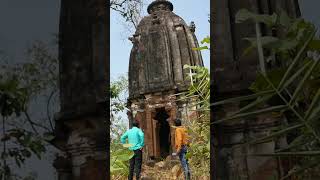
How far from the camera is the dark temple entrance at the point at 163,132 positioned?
16.2 metres

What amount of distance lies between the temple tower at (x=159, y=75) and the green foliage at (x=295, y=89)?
46.9 ft

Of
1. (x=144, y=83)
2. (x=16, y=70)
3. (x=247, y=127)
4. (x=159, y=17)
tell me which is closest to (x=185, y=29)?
(x=159, y=17)

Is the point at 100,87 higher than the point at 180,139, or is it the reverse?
the point at 100,87

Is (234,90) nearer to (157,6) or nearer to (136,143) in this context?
(136,143)

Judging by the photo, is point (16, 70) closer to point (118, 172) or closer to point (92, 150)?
point (92, 150)

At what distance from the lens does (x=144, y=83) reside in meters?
16.6

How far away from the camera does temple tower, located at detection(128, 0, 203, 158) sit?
51.8 ft

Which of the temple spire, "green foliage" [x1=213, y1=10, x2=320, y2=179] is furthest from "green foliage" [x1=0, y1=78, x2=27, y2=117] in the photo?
the temple spire

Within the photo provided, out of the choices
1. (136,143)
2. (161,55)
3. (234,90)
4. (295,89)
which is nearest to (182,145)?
(136,143)

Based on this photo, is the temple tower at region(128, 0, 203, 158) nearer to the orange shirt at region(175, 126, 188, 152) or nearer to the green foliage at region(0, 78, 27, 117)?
the orange shirt at region(175, 126, 188, 152)

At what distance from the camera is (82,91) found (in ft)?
17.6

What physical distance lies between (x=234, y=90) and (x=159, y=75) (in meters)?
12.4

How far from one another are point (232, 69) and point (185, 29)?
44.8ft

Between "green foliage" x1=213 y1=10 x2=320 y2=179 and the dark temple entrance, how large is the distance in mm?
14789
